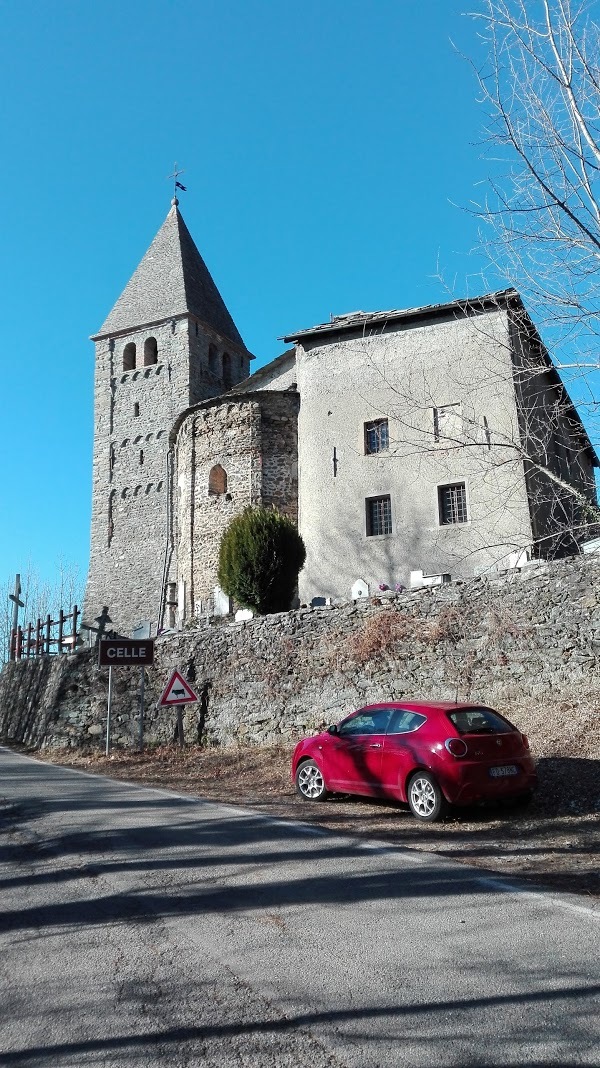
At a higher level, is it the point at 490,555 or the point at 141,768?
the point at 490,555

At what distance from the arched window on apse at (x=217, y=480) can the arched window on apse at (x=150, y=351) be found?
19.3 metres

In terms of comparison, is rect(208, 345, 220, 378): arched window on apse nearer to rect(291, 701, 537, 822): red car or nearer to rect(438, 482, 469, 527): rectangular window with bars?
rect(438, 482, 469, 527): rectangular window with bars

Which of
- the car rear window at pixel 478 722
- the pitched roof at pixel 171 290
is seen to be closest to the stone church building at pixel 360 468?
the car rear window at pixel 478 722

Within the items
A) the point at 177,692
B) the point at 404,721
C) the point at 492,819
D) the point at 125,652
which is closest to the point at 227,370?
the point at 125,652

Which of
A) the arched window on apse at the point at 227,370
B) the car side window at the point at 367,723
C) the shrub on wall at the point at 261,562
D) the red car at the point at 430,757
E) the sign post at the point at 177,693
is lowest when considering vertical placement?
the red car at the point at 430,757

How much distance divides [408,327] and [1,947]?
20.4 metres

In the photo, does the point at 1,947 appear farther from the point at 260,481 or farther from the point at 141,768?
the point at 260,481

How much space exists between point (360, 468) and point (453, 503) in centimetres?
296

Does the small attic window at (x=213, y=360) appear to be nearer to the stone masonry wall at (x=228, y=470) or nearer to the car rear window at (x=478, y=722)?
the stone masonry wall at (x=228, y=470)

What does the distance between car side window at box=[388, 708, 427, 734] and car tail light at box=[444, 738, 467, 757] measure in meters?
0.56

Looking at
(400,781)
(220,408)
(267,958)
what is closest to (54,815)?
(400,781)

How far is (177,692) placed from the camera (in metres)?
15.8

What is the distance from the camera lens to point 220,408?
28281 millimetres

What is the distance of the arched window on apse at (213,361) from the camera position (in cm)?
4516
